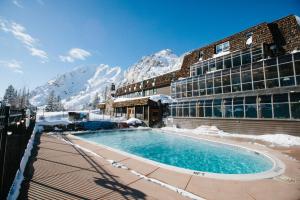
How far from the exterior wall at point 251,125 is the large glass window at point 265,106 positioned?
2.11 ft

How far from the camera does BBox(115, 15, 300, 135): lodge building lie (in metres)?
15.1

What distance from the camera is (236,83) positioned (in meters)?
19.0

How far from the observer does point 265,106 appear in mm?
16203

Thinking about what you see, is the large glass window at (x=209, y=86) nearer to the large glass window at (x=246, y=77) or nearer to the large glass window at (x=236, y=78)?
the large glass window at (x=236, y=78)

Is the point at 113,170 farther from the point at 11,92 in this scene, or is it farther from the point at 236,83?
the point at 11,92

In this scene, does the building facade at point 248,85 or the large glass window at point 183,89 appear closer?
the building facade at point 248,85

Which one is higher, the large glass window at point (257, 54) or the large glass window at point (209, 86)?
the large glass window at point (257, 54)

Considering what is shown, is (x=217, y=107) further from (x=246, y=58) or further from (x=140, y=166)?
(x=140, y=166)

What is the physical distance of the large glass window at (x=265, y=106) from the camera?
1592 cm

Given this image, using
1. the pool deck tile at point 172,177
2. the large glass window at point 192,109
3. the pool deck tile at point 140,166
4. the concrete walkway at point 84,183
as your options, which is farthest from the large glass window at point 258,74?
the concrete walkway at point 84,183

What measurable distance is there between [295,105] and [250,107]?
11.9 feet

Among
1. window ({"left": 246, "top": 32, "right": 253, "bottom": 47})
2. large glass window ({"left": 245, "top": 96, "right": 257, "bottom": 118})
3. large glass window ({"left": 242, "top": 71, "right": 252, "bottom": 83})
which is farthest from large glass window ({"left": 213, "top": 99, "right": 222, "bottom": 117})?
window ({"left": 246, "top": 32, "right": 253, "bottom": 47})

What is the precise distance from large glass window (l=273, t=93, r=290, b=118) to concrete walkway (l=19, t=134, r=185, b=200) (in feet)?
47.1

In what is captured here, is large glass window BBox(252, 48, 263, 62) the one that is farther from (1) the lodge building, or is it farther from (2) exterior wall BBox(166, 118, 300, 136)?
(2) exterior wall BBox(166, 118, 300, 136)
